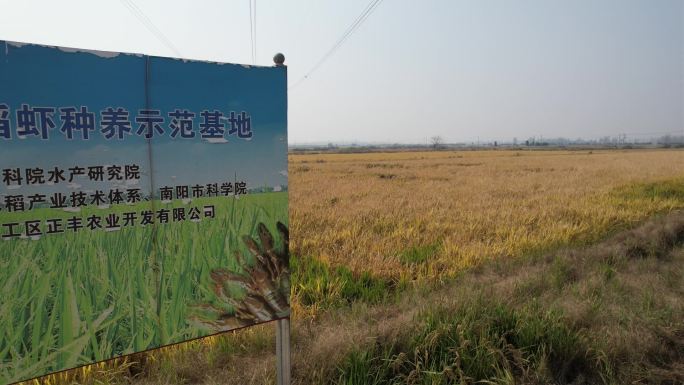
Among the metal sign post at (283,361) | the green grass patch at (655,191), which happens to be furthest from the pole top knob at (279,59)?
the green grass patch at (655,191)

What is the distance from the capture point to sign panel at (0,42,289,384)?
1731mm

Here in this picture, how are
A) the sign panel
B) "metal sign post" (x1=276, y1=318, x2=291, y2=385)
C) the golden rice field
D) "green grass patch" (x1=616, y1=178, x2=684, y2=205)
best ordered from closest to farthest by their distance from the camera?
the sign panel
"metal sign post" (x1=276, y1=318, x2=291, y2=385)
the golden rice field
"green grass patch" (x1=616, y1=178, x2=684, y2=205)

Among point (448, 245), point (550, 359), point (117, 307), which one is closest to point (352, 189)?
point (448, 245)

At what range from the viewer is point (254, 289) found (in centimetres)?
226

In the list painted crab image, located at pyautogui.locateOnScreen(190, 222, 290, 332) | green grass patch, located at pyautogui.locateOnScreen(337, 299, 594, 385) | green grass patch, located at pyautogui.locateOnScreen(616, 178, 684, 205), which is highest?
painted crab image, located at pyautogui.locateOnScreen(190, 222, 290, 332)

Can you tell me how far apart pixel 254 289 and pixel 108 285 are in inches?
26.9

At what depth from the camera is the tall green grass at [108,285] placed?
1790 millimetres

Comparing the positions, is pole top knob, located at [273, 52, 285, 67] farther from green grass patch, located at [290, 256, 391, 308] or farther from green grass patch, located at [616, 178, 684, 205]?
green grass patch, located at [616, 178, 684, 205]

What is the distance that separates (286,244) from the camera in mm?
2355

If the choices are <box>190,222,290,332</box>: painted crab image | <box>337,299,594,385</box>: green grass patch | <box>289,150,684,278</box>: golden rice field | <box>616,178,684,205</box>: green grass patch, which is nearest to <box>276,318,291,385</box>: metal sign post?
<box>190,222,290,332</box>: painted crab image

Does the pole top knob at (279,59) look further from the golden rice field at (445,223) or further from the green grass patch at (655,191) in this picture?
the green grass patch at (655,191)

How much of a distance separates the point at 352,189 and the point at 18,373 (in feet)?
34.6

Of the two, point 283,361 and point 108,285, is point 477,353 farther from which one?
point 108,285

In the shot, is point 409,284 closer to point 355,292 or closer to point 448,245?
point 355,292
